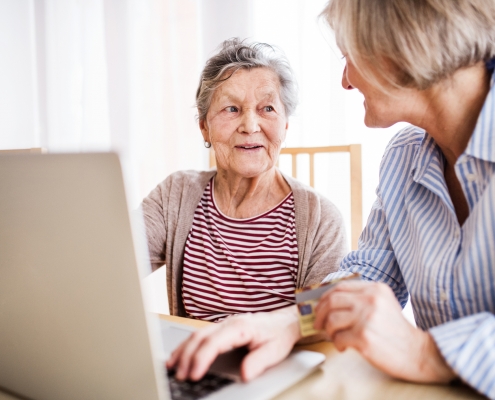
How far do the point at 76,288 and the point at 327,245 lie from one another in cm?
84

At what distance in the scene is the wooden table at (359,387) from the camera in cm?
65

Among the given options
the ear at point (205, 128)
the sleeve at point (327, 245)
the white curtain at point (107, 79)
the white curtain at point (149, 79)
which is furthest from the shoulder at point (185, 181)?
the white curtain at point (107, 79)

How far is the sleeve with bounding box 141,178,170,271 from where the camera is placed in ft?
4.72

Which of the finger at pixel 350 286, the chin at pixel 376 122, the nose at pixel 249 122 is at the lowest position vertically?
the finger at pixel 350 286

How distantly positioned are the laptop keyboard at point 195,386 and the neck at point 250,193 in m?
0.77

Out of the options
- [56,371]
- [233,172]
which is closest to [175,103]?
[233,172]

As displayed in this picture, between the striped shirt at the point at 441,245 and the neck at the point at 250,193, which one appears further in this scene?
the neck at the point at 250,193

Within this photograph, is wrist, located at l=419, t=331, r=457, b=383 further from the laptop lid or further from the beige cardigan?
the beige cardigan

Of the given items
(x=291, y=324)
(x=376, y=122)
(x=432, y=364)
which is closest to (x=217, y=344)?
(x=291, y=324)

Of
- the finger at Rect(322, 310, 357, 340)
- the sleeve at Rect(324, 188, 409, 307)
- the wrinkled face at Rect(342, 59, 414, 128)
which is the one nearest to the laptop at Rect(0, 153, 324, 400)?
the finger at Rect(322, 310, 357, 340)

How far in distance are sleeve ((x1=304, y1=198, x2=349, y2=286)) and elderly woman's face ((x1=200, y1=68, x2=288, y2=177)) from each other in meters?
0.22

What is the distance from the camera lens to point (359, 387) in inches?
26.9

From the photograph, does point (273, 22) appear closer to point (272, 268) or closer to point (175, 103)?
point (175, 103)

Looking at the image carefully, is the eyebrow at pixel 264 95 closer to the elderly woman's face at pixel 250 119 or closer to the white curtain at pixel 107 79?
the elderly woman's face at pixel 250 119
